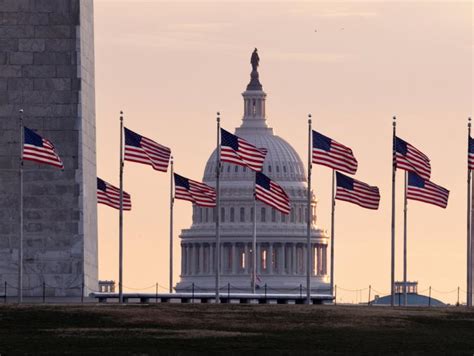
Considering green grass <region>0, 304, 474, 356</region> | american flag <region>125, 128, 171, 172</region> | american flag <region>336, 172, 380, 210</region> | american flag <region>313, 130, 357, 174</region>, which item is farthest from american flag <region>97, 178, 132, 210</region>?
green grass <region>0, 304, 474, 356</region>

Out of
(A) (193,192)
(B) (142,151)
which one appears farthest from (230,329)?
(A) (193,192)

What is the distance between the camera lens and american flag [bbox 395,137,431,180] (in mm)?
129375

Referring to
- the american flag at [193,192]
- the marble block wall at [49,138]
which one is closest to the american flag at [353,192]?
the american flag at [193,192]

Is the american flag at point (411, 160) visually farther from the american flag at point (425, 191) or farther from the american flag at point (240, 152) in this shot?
the american flag at point (240, 152)

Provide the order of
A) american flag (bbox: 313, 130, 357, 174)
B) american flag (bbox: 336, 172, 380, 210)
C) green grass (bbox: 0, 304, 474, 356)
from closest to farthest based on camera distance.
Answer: green grass (bbox: 0, 304, 474, 356) → american flag (bbox: 313, 130, 357, 174) → american flag (bbox: 336, 172, 380, 210)

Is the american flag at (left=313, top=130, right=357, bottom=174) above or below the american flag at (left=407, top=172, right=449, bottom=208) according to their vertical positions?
above

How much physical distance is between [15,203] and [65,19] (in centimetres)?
979

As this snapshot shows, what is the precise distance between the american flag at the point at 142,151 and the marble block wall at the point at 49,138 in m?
2.38

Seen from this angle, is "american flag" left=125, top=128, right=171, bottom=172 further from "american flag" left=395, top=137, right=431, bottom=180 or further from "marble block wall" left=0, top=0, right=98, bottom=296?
"american flag" left=395, top=137, right=431, bottom=180

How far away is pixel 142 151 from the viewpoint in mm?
128750

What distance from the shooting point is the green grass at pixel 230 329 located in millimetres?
85875

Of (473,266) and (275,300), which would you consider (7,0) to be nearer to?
(275,300)

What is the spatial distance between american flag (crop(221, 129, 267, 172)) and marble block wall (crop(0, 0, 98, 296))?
7.20 m

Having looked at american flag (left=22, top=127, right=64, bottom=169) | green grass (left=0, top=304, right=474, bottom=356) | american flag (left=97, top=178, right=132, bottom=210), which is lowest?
green grass (left=0, top=304, right=474, bottom=356)
